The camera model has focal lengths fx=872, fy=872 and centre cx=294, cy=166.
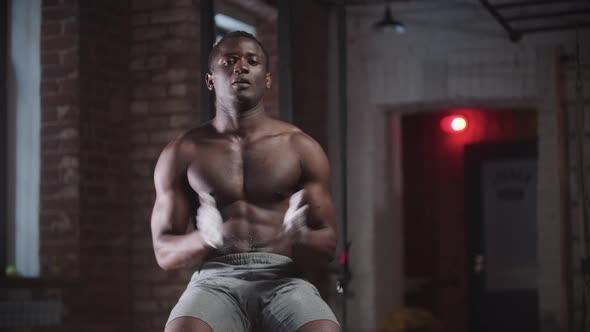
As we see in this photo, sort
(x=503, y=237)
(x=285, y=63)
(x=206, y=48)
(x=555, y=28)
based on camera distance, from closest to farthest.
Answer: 1. (x=206, y=48)
2. (x=285, y=63)
3. (x=555, y=28)
4. (x=503, y=237)

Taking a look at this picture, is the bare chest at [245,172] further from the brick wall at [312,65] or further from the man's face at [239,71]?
the brick wall at [312,65]

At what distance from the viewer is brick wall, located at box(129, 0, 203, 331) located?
507 cm

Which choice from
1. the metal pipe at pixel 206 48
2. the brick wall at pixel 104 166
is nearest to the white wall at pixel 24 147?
the brick wall at pixel 104 166

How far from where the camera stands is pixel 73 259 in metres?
4.74

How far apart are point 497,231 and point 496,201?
251mm

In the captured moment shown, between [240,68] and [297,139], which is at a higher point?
[240,68]

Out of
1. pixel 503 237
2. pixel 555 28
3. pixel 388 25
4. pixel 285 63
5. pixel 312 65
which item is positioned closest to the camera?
pixel 285 63

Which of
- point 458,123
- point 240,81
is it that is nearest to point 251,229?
point 240,81

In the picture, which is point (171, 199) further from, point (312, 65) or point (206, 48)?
point (312, 65)

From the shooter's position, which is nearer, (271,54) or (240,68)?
(240,68)

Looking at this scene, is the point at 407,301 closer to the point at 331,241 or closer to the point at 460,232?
the point at 460,232

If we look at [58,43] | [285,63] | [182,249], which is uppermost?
[58,43]

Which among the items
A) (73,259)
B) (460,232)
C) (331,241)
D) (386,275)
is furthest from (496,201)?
(331,241)

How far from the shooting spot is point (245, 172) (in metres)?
2.61
